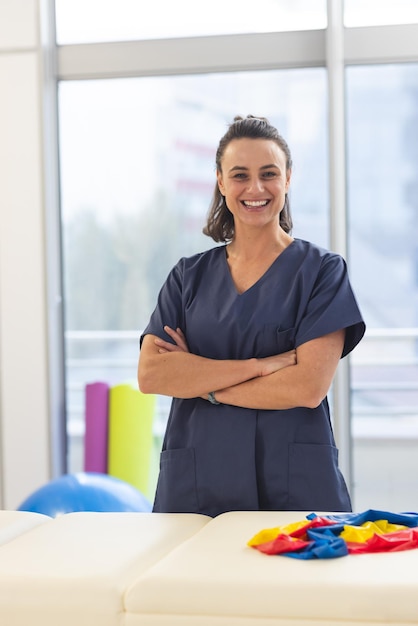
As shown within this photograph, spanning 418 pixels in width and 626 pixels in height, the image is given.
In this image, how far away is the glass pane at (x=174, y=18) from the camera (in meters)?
3.67

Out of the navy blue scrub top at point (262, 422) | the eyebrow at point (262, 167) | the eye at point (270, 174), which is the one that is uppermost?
the eyebrow at point (262, 167)

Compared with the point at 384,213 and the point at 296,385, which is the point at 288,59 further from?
the point at 296,385

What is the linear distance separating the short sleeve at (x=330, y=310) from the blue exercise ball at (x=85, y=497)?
1.36 meters

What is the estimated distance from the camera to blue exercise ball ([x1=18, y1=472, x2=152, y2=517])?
3.16 m

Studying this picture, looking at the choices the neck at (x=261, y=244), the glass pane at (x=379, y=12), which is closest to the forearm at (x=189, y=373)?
the neck at (x=261, y=244)

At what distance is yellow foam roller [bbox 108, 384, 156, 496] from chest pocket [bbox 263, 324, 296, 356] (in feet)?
5.54

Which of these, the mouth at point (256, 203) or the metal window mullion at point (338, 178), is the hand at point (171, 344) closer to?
the mouth at point (256, 203)

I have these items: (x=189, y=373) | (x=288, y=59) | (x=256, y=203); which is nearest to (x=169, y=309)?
(x=189, y=373)

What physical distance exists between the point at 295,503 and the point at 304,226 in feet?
6.16

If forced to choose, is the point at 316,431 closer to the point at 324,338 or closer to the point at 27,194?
the point at 324,338

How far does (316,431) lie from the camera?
200cm

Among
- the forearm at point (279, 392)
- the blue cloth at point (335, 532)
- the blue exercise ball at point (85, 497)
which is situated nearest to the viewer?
the blue cloth at point (335, 532)

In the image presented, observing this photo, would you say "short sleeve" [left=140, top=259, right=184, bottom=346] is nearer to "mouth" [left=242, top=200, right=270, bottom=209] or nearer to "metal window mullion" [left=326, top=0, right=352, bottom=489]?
"mouth" [left=242, top=200, right=270, bottom=209]

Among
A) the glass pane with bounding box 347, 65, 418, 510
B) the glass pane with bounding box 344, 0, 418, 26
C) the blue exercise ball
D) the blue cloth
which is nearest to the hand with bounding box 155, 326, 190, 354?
the blue cloth
